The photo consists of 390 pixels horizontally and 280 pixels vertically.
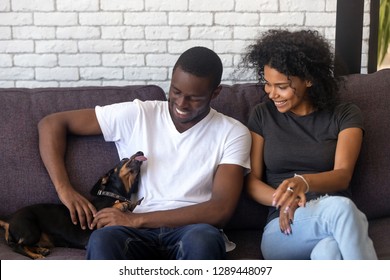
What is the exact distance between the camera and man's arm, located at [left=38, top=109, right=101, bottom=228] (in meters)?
1.96

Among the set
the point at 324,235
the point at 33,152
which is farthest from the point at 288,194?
the point at 33,152

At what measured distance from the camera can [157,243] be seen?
181cm

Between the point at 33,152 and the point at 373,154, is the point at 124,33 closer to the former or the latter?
the point at 33,152

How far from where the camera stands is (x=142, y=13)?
2592 millimetres

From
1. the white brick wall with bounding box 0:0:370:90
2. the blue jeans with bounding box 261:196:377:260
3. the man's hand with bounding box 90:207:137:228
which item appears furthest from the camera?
the white brick wall with bounding box 0:0:370:90

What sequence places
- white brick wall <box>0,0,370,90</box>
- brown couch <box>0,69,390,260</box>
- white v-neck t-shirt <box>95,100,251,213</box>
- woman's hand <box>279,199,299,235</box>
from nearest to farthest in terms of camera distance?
1. woman's hand <box>279,199,299,235</box>
2. white v-neck t-shirt <box>95,100,251,213</box>
3. brown couch <box>0,69,390,260</box>
4. white brick wall <box>0,0,370,90</box>

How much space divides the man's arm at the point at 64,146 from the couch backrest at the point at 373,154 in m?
0.97

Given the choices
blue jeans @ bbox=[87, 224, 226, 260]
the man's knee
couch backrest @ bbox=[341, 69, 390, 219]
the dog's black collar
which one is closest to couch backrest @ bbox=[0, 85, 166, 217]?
the dog's black collar

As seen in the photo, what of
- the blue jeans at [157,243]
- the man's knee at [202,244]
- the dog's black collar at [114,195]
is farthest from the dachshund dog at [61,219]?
the man's knee at [202,244]

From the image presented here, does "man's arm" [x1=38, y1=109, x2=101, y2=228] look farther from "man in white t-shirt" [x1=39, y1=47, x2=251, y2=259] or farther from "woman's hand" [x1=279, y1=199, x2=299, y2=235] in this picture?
"woman's hand" [x1=279, y1=199, x2=299, y2=235]

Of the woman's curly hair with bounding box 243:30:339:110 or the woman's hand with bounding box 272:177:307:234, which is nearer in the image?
the woman's hand with bounding box 272:177:307:234
